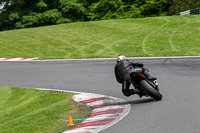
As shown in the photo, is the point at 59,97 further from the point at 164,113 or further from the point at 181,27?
the point at 181,27

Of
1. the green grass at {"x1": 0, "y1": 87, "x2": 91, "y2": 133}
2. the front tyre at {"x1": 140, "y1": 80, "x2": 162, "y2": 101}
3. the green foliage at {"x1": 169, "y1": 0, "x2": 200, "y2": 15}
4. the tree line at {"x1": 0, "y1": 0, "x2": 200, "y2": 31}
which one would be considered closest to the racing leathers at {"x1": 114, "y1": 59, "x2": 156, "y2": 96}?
the front tyre at {"x1": 140, "y1": 80, "x2": 162, "y2": 101}

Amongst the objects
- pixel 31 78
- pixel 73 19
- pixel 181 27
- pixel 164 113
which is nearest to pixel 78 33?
pixel 181 27

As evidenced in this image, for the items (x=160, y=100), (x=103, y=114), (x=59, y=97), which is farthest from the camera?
(x=59, y=97)

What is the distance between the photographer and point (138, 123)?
26.8 feet

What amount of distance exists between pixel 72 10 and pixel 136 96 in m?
46.3

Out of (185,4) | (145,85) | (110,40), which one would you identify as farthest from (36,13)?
(145,85)

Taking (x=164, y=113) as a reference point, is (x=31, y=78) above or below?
below

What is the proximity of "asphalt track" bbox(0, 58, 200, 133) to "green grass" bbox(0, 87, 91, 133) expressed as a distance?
1.26m

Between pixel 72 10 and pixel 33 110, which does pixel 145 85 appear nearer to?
pixel 33 110

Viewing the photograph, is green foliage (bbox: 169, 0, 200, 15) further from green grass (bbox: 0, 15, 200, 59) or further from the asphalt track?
the asphalt track

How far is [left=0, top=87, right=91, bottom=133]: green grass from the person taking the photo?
30.0 ft

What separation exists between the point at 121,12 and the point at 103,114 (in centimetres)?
5130

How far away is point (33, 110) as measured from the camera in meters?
11.4

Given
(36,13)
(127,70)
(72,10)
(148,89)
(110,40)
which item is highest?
(127,70)
